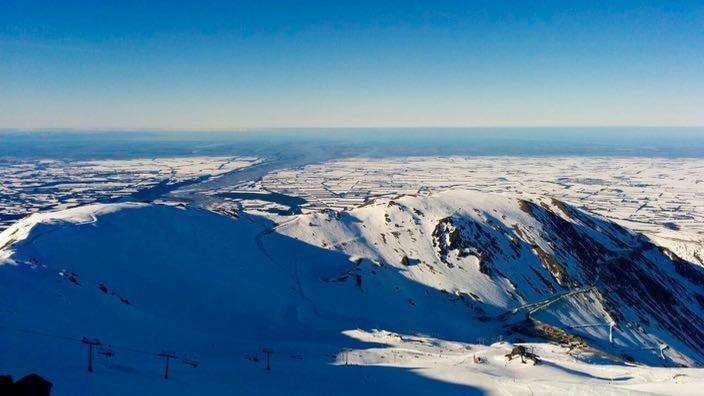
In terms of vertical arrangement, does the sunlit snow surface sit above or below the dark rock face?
above

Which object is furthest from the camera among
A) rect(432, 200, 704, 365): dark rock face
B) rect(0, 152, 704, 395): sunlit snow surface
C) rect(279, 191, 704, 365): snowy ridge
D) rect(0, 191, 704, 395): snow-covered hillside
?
rect(432, 200, 704, 365): dark rock face

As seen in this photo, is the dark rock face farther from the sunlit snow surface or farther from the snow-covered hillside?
the sunlit snow surface

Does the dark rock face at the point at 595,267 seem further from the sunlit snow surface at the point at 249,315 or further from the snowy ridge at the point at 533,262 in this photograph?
the sunlit snow surface at the point at 249,315

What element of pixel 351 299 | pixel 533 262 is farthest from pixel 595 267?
pixel 351 299

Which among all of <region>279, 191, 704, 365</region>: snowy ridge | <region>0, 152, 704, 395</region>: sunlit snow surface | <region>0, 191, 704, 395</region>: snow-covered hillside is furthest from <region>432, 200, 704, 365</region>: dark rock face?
<region>0, 152, 704, 395</region>: sunlit snow surface

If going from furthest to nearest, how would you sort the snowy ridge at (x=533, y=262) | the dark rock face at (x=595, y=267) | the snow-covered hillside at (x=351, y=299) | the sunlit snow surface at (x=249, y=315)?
the dark rock face at (x=595, y=267)
the snowy ridge at (x=533, y=262)
the snow-covered hillside at (x=351, y=299)
the sunlit snow surface at (x=249, y=315)

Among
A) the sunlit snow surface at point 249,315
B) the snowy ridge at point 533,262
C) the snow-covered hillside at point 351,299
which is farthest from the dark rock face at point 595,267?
the sunlit snow surface at point 249,315

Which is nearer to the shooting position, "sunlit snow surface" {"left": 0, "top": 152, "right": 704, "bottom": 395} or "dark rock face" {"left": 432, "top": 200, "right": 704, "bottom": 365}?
"sunlit snow surface" {"left": 0, "top": 152, "right": 704, "bottom": 395}

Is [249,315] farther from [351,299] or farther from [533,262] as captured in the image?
[533,262]

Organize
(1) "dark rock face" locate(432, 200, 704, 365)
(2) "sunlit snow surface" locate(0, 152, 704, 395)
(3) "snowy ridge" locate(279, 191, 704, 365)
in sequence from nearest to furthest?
(2) "sunlit snow surface" locate(0, 152, 704, 395) < (3) "snowy ridge" locate(279, 191, 704, 365) < (1) "dark rock face" locate(432, 200, 704, 365)
